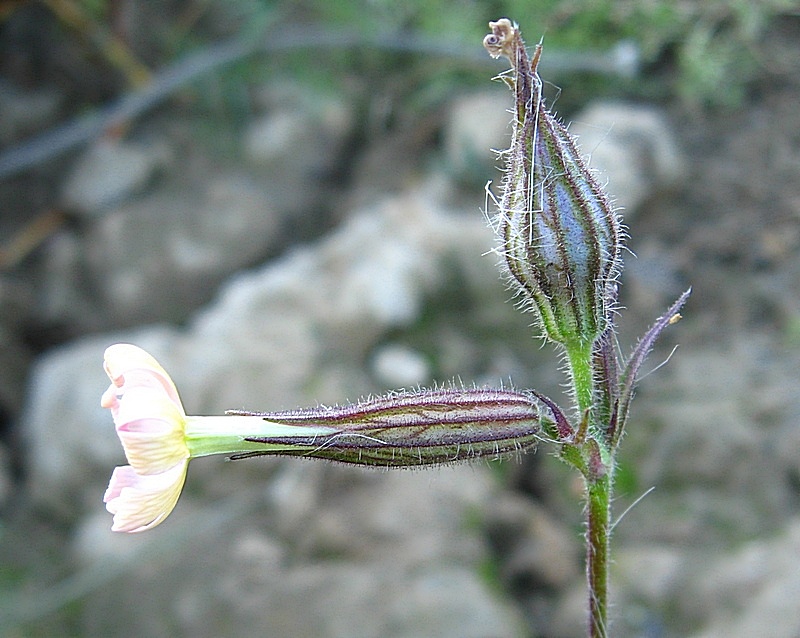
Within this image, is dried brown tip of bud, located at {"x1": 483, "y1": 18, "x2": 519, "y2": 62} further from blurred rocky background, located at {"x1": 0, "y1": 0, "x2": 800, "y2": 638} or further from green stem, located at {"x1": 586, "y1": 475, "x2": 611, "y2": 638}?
blurred rocky background, located at {"x1": 0, "y1": 0, "x2": 800, "y2": 638}

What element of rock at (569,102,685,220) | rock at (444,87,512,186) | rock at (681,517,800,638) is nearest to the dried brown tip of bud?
rock at (681,517,800,638)

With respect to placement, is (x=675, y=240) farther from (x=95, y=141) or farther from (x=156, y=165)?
(x=95, y=141)

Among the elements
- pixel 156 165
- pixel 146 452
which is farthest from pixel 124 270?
pixel 146 452

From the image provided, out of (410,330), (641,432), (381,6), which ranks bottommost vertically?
(641,432)

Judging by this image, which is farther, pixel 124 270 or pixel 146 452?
pixel 124 270

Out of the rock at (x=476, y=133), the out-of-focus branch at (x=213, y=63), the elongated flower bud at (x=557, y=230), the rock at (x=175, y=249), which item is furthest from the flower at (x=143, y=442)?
the rock at (x=175, y=249)

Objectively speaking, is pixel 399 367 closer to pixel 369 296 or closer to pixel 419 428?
pixel 369 296

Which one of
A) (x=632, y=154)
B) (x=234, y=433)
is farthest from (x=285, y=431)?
(x=632, y=154)

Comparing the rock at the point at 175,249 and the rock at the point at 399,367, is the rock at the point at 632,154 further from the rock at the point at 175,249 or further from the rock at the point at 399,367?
the rock at the point at 175,249
